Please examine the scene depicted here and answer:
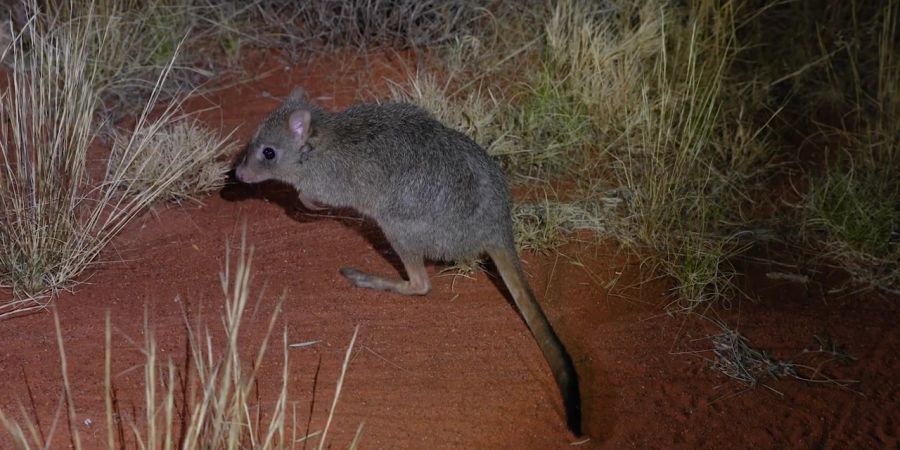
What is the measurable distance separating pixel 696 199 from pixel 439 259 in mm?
1538

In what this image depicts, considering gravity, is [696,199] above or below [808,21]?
below

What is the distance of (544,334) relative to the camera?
13.5 ft

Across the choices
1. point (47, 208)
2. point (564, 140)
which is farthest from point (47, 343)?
point (564, 140)

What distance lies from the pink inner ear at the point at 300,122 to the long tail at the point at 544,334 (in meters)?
1.26

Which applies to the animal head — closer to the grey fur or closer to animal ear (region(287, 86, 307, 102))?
the grey fur

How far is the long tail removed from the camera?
146 inches

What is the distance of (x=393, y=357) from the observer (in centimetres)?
412

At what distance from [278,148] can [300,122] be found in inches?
8.3

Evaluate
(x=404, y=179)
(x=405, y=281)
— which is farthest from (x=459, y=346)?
(x=404, y=179)

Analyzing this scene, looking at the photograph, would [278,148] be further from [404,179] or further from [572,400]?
[572,400]

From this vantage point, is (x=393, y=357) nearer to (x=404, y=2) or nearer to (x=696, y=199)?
(x=696, y=199)

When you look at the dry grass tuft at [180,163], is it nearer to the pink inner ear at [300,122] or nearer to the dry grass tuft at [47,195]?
the dry grass tuft at [47,195]

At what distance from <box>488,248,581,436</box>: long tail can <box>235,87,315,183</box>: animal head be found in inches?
49.7

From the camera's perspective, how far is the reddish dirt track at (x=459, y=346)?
3.73m
